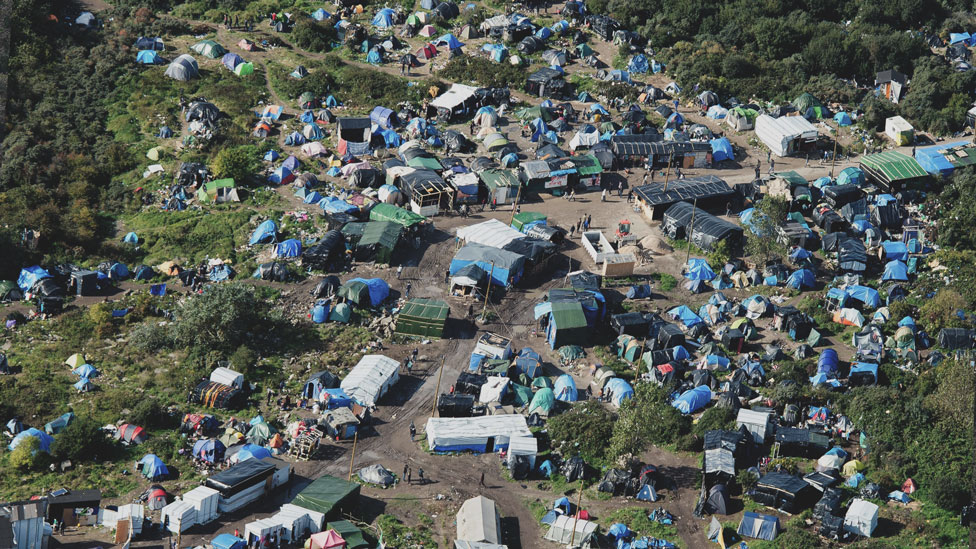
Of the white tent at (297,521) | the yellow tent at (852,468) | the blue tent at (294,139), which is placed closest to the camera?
the white tent at (297,521)

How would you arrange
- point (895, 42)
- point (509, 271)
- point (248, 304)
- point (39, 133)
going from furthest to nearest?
1. point (895, 42)
2. point (39, 133)
3. point (509, 271)
4. point (248, 304)

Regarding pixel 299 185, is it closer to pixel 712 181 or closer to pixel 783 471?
pixel 712 181

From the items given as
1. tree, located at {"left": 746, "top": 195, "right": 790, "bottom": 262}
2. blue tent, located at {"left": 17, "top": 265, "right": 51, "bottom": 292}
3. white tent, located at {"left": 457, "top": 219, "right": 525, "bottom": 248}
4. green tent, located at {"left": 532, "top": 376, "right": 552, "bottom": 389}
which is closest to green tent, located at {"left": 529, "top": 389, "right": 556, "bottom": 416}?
green tent, located at {"left": 532, "top": 376, "right": 552, "bottom": 389}

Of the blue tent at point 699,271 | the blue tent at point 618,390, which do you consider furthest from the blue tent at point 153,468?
→ the blue tent at point 699,271

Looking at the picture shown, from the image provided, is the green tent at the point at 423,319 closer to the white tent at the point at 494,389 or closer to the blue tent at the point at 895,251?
the white tent at the point at 494,389

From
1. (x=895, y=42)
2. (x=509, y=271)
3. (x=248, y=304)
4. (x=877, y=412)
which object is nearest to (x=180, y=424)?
(x=248, y=304)

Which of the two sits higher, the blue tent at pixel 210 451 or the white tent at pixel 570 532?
the blue tent at pixel 210 451

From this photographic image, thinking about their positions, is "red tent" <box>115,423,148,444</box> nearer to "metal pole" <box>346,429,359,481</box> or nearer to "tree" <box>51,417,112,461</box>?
"tree" <box>51,417,112,461</box>
